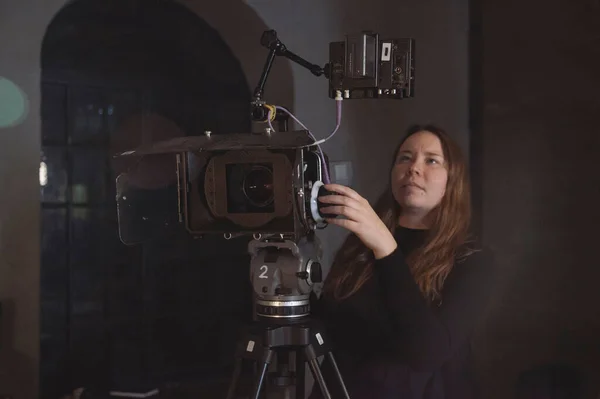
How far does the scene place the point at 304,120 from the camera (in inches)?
99.3

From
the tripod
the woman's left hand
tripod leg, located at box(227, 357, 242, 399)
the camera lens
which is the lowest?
tripod leg, located at box(227, 357, 242, 399)

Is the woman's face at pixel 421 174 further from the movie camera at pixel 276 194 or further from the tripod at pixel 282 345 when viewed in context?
the tripod at pixel 282 345

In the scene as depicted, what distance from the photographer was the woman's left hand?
1210 millimetres

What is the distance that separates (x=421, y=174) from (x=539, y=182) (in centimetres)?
122

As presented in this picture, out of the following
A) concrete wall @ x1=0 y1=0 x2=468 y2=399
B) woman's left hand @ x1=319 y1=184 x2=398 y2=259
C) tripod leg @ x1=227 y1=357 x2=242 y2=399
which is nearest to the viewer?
woman's left hand @ x1=319 y1=184 x2=398 y2=259

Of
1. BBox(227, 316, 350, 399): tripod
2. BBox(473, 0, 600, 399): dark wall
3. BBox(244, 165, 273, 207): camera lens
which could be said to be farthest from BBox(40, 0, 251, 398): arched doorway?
BBox(227, 316, 350, 399): tripod

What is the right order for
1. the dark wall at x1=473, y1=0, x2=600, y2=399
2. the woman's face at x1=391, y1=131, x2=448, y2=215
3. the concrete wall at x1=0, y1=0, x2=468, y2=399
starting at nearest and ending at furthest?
the woman's face at x1=391, y1=131, x2=448, y2=215, the concrete wall at x1=0, y1=0, x2=468, y2=399, the dark wall at x1=473, y1=0, x2=600, y2=399

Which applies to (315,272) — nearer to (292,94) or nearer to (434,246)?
(434,246)

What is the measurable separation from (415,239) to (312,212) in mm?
375

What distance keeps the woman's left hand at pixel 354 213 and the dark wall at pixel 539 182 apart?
144cm

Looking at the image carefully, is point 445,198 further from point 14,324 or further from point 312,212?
point 14,324

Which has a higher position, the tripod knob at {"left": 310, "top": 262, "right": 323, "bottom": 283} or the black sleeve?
the tripod knob at {"left": 310, "top": 262, "right": 323, "bottom": 283}

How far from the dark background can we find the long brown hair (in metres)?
1.02

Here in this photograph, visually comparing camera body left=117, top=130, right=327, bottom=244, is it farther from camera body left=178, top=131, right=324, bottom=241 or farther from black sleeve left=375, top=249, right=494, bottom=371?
black sleeve left=375, top=249, right=494, bottom=371
